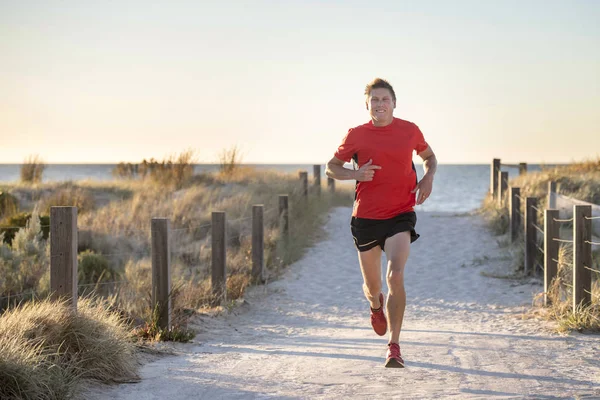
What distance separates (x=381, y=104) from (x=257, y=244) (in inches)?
283

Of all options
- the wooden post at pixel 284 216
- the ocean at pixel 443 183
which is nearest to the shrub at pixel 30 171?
the ocean at pixel 443 183

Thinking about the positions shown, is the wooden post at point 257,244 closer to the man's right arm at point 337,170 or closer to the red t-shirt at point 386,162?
the man's right arm at point 337,170

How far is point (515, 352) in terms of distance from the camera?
7645mm

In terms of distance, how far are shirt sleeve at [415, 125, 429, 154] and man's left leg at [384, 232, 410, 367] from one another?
0.85m

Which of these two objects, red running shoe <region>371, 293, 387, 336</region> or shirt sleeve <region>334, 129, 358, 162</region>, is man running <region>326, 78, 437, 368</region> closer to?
shirt sleeve <region>334, 129, 358, 162</region>

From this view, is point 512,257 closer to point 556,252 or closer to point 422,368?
point 556,252

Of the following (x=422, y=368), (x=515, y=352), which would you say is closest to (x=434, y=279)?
(x=515, y=352)

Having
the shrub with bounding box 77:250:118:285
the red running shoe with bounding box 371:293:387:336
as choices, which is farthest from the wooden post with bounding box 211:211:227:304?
the red running shoe with bounding box 371:293:387:336

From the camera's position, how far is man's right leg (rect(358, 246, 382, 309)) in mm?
6922

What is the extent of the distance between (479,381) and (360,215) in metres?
1.74

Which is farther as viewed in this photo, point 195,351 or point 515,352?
point 195,351

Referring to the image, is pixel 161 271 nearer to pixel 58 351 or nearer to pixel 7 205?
pixel 58 351

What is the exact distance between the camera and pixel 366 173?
21.1ft

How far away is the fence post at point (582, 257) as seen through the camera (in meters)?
9.17
